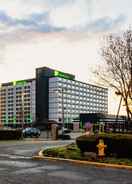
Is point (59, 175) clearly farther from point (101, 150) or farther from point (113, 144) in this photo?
point (113, 144)

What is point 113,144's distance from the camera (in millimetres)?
18219

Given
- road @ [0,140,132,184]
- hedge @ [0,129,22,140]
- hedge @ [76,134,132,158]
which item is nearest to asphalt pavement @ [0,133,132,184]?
road @ [0,140,132,184]

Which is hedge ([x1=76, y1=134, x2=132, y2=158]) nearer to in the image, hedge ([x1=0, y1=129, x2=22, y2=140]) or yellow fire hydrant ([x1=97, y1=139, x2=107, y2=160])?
yellow fire hydrant ([x1=97, y1=139, x2=107, y2=160])

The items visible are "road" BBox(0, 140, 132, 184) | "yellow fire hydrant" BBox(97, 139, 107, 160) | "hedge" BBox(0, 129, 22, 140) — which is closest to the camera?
"road" BBox(0, 140, 132, 184)

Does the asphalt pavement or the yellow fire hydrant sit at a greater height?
the yellow fire hydrant

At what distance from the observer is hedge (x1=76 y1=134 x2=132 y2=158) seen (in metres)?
17.8

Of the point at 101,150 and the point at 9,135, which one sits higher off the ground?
the point at 101,150

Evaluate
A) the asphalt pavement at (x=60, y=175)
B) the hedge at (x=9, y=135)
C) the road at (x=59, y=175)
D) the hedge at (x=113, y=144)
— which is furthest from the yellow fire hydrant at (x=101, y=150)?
the hedge at (x=9, y=135)

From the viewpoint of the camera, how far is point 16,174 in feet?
44.9

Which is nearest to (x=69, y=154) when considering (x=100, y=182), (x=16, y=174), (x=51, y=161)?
(x=51, y=161)

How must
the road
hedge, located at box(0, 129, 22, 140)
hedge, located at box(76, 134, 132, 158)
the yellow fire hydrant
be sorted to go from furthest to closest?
hedge, located at box(0, 129, 22, 140) < hedge, located at box(76, 134, 132, 158) < the yellow fire hydrant < the road

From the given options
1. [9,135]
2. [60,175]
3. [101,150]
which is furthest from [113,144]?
[9,135]

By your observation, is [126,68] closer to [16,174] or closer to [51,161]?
[51,161]

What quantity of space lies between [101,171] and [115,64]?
65.0 ft
